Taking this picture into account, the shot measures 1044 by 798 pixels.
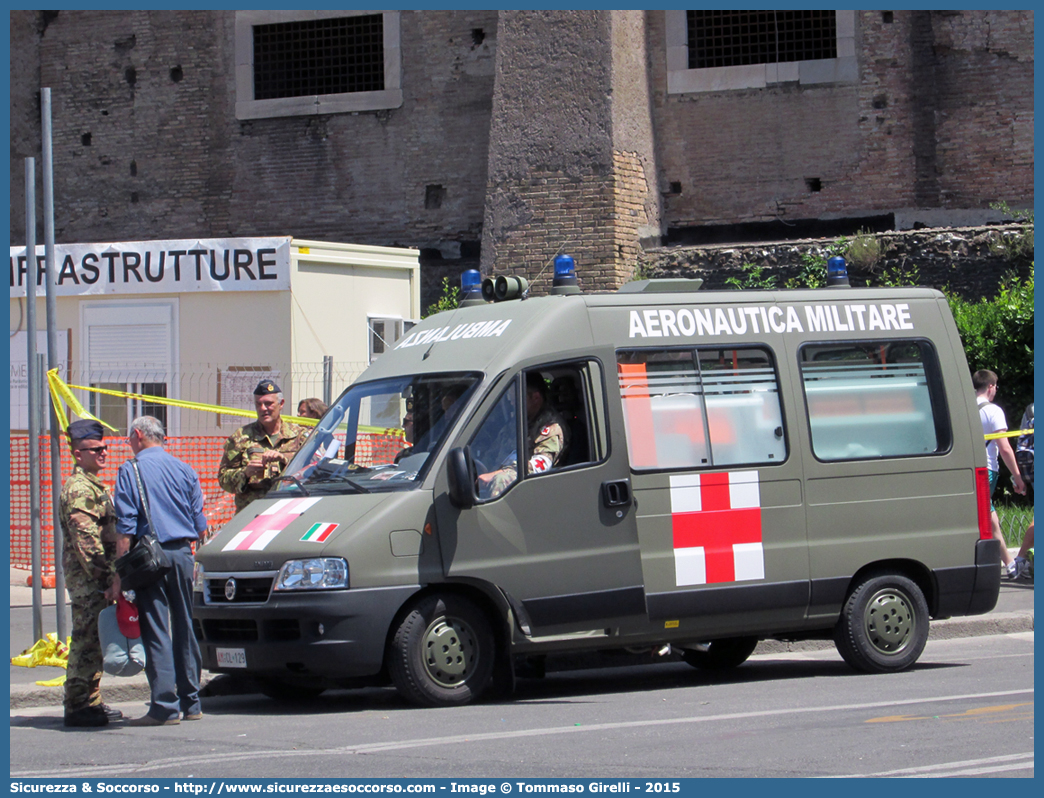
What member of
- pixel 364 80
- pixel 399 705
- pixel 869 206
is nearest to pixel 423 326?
pixel 399 705

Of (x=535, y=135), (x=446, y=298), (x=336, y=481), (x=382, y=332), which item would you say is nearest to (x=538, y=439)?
(x=336, y=481)

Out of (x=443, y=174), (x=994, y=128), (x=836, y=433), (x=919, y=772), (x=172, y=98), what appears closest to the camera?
(x=919, y=772)

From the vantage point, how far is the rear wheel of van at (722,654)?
9.53 meters

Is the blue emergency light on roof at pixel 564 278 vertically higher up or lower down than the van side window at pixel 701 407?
higher up

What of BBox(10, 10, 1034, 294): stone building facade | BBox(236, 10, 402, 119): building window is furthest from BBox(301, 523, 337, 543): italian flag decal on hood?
BBox(236, 10, 402, 119): building window

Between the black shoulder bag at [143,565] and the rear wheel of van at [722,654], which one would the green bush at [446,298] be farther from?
the black shoulder bag at [143,565]

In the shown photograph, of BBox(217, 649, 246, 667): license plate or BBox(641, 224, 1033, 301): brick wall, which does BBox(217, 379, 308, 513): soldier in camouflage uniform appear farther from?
BBox(641, 224, 1033, 301): brick wall

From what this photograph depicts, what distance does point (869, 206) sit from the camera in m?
22.4

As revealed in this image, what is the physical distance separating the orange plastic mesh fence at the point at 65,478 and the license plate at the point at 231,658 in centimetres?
404

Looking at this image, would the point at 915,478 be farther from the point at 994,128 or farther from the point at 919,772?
the point at 994,128

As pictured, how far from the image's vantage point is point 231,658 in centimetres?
795

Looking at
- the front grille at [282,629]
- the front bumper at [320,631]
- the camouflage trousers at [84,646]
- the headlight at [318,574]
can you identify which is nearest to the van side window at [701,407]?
the front bumper at [320,631]

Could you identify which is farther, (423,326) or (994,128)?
(994,128)

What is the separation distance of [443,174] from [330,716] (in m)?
17.2
